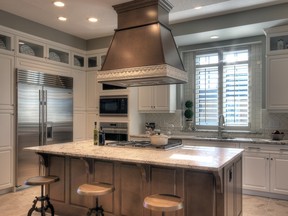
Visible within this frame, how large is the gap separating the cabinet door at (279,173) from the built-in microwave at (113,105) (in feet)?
9.46

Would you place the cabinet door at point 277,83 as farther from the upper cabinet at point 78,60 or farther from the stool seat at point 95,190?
the upper cabinet at point 78,60

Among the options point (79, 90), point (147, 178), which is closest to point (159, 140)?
point (147, 178)

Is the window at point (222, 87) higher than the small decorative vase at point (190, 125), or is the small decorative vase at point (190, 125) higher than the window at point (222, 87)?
the window at point (222, 87)

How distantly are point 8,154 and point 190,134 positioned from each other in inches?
137

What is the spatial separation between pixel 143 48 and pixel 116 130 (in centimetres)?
267

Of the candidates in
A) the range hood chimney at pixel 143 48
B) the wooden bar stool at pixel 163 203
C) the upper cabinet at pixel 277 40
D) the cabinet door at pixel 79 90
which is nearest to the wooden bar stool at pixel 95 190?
the wooden bar stool at pixel 163 203

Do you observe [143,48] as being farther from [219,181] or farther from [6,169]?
[6,169]

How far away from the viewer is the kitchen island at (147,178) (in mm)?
2461

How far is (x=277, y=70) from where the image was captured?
4.33 metres

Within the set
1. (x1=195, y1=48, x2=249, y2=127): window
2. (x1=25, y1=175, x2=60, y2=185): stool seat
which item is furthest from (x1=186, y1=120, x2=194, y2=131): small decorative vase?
(x1=25, y1=175, x2=60, y2=185): stool seat

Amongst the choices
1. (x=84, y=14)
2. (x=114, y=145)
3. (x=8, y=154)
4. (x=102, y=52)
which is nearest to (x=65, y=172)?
(x=114, y=145)

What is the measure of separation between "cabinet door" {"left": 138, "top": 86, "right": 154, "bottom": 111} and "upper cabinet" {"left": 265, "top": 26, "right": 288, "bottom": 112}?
7.47ft

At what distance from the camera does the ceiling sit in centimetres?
383

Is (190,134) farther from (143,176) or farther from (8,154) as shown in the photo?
(8,154)
